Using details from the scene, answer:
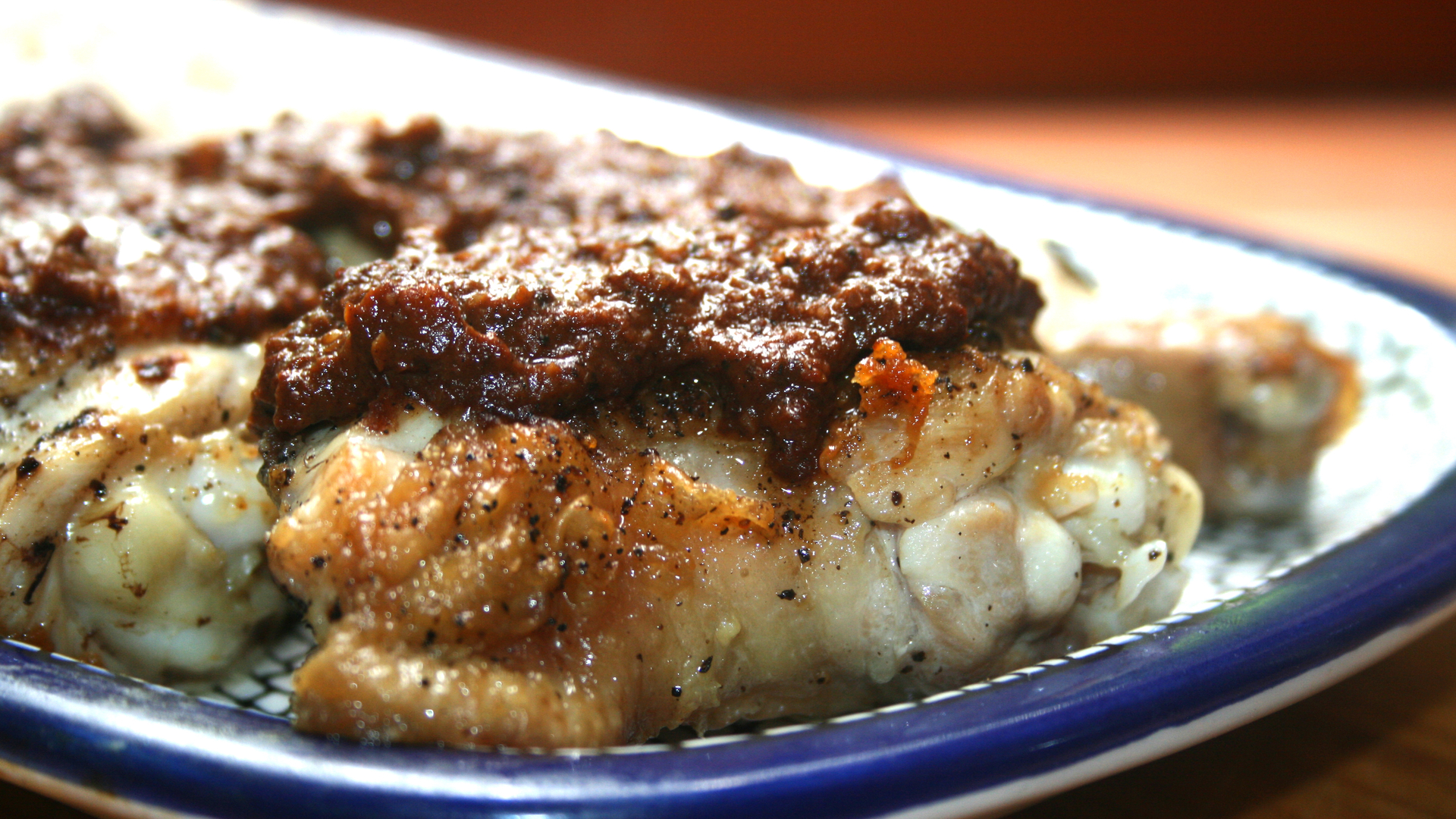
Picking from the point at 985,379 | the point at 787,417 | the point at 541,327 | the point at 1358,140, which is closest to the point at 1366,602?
the point at 985,379

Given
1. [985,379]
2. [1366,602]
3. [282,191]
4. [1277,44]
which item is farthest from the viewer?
[1277,44]

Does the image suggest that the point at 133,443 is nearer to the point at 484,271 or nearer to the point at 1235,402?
the point at 484,271

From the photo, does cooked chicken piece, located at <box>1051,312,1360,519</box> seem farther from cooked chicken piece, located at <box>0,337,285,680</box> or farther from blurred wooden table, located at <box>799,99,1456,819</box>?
cooked chicken piece, located at <box>0,337,285,680</box>

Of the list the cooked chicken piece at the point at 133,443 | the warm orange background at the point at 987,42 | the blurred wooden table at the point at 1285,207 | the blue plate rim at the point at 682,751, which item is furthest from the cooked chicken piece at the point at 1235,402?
the warm orange background at the point at 987,42

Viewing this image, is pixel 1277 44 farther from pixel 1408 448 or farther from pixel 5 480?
pixel 5 480

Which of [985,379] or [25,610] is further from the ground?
[985,379]

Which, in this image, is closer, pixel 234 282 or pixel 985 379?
pixel 985 379

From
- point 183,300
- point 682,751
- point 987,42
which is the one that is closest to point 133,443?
point 183,300
